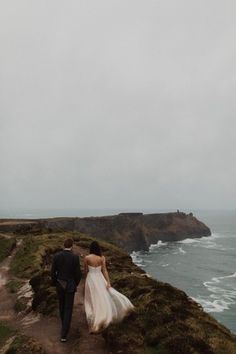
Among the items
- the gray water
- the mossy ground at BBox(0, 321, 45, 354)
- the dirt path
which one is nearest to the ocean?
the gray water

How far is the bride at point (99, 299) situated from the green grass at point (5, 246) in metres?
21.8

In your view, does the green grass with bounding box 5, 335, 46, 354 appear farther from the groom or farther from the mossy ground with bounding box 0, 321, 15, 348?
the groom

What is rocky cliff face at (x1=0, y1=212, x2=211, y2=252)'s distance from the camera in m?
108

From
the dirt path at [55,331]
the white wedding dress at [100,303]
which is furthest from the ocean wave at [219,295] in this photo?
→ the white wedding dress at [100,303]

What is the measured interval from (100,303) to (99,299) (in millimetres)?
131

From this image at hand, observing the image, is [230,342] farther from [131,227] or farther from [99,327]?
[131,227]

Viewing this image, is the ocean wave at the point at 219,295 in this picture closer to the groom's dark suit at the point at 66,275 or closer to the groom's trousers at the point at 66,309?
the groom's trousers at the point at 66,309

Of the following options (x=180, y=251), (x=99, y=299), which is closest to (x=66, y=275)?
(x=99, y=299)

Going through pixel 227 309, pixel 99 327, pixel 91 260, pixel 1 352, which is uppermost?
pixel 91 260

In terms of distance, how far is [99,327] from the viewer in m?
12.5

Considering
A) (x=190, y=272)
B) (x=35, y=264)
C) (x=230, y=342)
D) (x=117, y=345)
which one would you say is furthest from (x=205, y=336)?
(x=190, y=272)

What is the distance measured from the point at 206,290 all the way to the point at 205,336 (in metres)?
52.6

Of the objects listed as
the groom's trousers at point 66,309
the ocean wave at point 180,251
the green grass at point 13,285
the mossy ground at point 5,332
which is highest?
the groom's trousers at point 66,309

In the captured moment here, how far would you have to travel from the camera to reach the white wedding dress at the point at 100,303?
12477 millimetres
